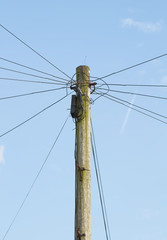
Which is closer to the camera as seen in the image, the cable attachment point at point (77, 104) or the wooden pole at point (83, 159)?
the wooden pole at point (83, 159)

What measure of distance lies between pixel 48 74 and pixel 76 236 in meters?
3.96

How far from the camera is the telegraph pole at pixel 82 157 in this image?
6477 mm

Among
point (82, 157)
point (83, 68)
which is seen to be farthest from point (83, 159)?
point (83, 68)

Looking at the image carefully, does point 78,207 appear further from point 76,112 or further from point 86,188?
point 76,112

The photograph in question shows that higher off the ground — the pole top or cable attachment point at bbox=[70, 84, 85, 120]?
the pole top

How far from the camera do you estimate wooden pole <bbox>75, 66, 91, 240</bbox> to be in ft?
21.2

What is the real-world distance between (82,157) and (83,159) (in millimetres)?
39

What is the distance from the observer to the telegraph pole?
21.2ft

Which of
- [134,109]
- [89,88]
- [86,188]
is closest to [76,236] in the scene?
[86,188]

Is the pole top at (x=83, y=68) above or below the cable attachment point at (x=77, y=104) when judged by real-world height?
above

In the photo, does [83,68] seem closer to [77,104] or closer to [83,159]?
[77,104]

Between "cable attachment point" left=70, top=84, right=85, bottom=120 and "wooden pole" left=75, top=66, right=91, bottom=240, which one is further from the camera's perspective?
"cable attachment point" left=70, top=84, right=85, bottom=120

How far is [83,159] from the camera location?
696 cm

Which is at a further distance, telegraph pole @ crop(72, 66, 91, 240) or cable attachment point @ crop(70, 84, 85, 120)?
cable attachment point @ crop(70, 84, 85, 120)
